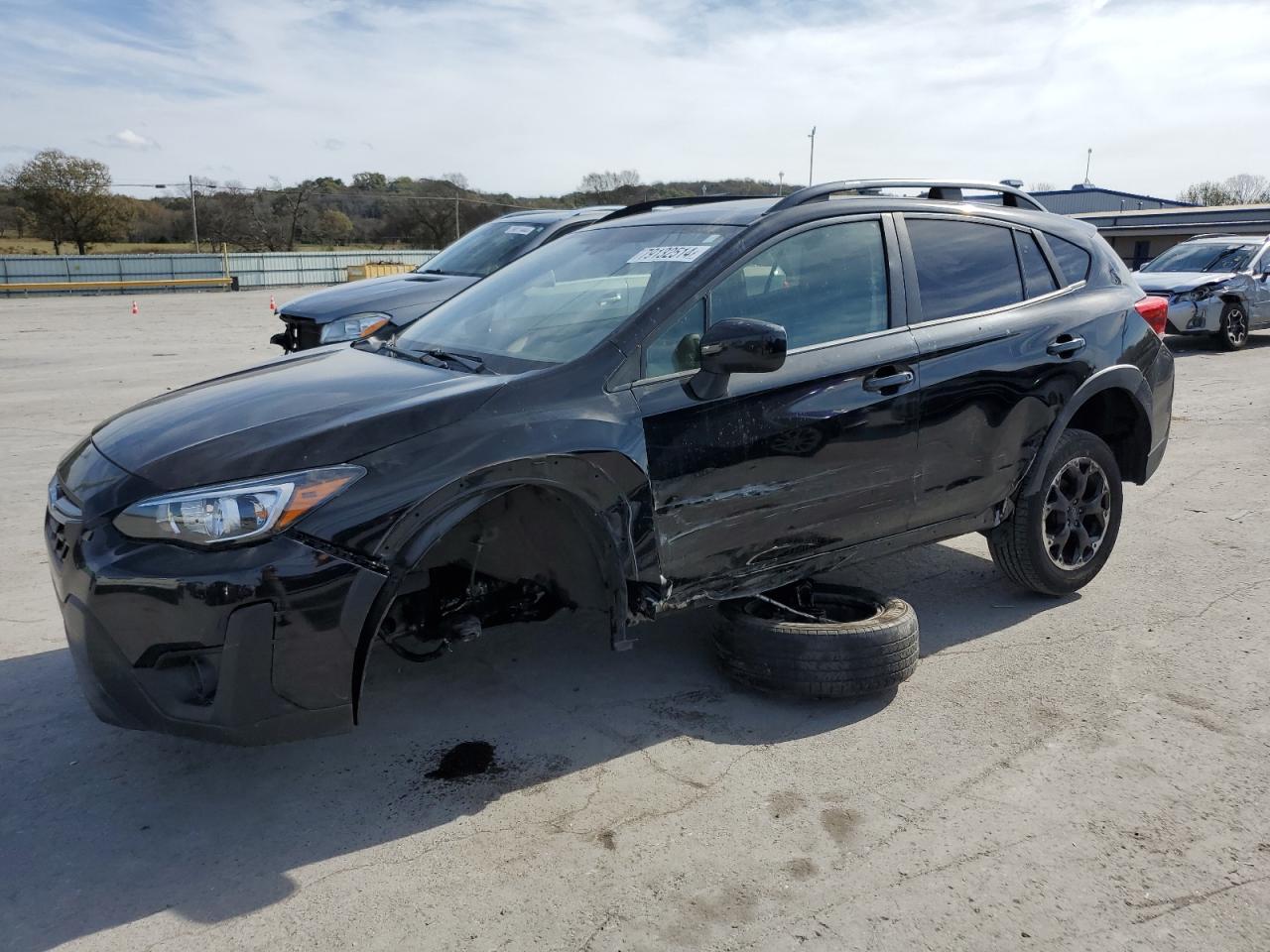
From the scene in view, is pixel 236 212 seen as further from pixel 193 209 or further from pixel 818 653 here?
pixel 818 653

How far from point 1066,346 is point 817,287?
55.2 inches

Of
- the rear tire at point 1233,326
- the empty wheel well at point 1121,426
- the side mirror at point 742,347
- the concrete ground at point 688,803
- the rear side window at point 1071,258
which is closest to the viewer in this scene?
the concrete ground at point 688,803

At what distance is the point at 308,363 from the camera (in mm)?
4012

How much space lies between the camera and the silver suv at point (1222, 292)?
14945 mm

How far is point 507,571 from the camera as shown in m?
3.71

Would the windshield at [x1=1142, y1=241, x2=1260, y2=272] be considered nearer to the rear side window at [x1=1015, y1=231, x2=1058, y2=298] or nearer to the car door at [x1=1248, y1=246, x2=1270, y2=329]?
the car door at [x1=1248, y1=246, x2=1270, y2=329]

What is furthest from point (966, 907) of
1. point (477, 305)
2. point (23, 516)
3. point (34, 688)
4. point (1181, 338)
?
point (1181, 338)

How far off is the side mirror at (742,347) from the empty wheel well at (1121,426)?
2.25 meters

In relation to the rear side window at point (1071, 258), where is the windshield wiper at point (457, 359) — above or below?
below

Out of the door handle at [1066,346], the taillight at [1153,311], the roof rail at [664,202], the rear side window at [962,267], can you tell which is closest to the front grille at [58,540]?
the roof rail at [664,202]

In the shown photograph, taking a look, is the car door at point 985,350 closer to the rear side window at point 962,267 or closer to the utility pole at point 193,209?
the rear side window at point 962,267

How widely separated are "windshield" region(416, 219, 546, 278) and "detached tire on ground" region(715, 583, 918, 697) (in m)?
6.02

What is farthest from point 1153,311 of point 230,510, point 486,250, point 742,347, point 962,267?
point 486,250

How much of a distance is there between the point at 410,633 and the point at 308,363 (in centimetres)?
124
